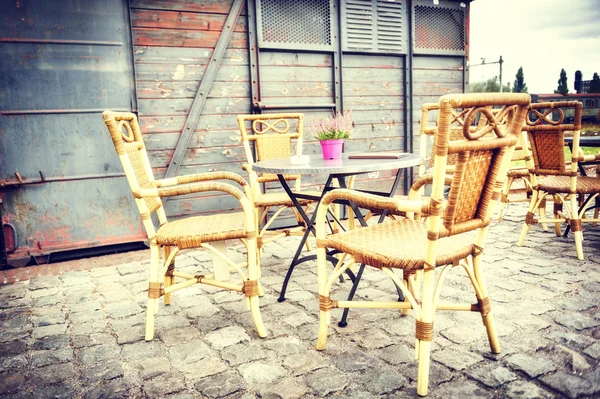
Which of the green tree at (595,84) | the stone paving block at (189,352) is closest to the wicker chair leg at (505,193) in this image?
the stone paving block at (189,352)

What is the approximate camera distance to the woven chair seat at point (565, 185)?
10.9 ft

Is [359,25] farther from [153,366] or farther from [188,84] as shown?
[153,366]

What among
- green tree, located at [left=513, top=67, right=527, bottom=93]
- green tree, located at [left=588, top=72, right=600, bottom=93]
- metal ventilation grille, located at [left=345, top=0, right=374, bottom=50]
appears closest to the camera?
metal ventilation grille, located at [left=345, top=0, right=374, bottom=50]

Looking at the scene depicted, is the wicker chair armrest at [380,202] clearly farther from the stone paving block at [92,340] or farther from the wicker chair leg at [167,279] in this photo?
the stone paving block at [92,340]

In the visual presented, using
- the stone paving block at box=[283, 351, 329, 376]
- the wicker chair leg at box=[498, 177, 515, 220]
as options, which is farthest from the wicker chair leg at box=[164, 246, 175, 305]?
the wicker chair leg at box=[498, 177, 515, 220]

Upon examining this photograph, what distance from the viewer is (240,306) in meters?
2.70

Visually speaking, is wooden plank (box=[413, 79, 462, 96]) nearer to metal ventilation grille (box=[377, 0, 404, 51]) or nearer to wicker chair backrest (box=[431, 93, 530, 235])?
metal ventilation grille (box=[377, 0, 404, 51])

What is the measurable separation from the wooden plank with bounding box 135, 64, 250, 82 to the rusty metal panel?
0.13m

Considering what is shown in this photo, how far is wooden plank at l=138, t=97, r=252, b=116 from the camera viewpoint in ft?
13.4

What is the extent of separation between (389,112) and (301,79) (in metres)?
1.16

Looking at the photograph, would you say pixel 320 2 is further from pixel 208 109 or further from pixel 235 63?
pixel 208 109

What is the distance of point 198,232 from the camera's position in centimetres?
226

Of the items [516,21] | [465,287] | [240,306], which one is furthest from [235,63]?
[516,21]

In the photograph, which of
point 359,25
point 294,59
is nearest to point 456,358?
point 294,59
